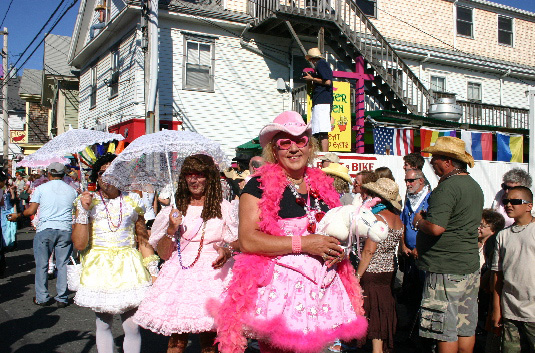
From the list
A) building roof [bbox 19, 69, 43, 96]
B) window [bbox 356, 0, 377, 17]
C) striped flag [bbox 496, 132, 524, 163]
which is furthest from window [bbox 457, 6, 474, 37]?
building roof [bbox 19, 69, 43, 96]

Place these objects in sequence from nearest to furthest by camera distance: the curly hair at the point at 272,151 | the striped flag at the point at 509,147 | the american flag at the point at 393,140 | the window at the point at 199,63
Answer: the curly hair at the point at 272,151, the american flag at the point at 393,140, the striped flag at the point at 509,147, the window at the point at 199,63

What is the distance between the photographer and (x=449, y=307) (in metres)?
3.73

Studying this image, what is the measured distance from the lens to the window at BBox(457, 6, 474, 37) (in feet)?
62.5

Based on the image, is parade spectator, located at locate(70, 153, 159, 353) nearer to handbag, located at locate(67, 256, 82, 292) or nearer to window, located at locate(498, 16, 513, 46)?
handbag, located at locate(67, 256, 82, 292)

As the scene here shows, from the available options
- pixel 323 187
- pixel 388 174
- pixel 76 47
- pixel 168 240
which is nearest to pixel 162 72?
pixel 76 47

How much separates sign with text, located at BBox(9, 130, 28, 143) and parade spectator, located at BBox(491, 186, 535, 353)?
38023 millimetres

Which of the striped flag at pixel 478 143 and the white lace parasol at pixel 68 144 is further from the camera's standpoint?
the striped flag at pixel 478 143

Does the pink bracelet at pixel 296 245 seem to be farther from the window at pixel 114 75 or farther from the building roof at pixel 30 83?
the building roof at pixel 30 83

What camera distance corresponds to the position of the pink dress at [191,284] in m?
3.46

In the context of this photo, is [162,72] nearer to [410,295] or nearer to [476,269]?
[410,295]

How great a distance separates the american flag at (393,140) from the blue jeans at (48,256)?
279 inches

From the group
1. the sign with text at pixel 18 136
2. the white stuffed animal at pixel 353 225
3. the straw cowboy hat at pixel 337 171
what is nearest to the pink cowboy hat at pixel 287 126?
the white stuffed animal at pixel 353 225

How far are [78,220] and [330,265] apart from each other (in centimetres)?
235

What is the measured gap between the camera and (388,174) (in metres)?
5.45
